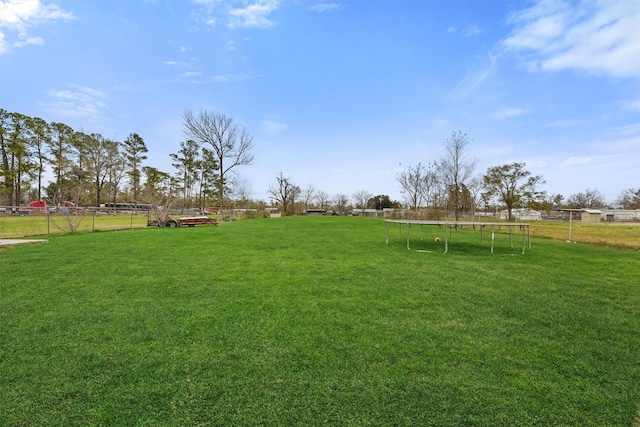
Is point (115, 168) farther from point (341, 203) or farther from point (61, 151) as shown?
point (341, 203)

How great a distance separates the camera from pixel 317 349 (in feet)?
7.97

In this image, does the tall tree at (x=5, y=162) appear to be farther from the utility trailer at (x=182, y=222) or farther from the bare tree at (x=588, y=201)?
the bare tree at (x=588, y=201)

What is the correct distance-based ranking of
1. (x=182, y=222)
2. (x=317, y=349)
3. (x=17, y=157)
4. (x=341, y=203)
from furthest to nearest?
(x=341, y=203) < (x=17, y=157) < (x=182, y=222) < (x=317, y=349)

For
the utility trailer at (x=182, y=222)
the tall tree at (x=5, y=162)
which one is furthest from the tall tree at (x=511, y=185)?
the tall tree at (x=5, y=162)

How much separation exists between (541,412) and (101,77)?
15973 millimetres

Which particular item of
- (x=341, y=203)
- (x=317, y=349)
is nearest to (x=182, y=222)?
(x=317, y=349)

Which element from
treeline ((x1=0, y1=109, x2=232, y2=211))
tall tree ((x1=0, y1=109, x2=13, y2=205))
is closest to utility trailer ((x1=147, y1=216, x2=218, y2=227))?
treeline ((x1=0, y1=109, x2=232, y2=211))

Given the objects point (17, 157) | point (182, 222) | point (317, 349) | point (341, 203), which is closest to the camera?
point (317, 349)

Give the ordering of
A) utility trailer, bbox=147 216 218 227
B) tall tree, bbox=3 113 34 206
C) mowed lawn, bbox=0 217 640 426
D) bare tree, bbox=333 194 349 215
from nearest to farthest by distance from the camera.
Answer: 1. mowed lawn, bbox=0 217 640 426
2. utility trailer, bbox=147 216 218 227
3. tall tree, bbox=3 113 34 206
4. bare tree, bbox=333 194 349 215

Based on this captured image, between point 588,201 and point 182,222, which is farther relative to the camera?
point 588,201

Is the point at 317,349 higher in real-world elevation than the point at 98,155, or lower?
lower

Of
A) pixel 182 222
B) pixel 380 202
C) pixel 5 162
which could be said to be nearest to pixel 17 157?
pixel 5 162

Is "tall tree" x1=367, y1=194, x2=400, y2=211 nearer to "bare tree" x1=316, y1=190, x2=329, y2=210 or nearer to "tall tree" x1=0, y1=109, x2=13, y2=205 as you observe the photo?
"bare tree" x1=316, y1=190, x2=329, y2=210

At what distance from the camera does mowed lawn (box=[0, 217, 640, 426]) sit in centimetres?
172
